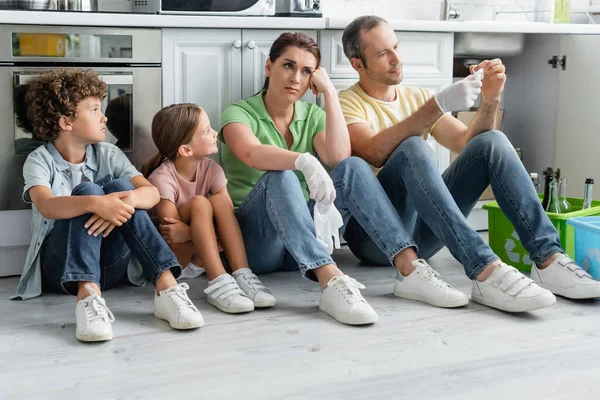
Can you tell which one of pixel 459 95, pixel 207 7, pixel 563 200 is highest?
pixel 207 7

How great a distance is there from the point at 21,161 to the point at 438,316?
1374mm

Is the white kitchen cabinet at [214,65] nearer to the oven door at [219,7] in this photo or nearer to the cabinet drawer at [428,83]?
the oven door at [219,7]

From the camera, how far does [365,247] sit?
291cm

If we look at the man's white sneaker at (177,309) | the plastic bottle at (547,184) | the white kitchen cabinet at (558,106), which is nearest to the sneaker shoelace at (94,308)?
the man's white sneaker at (177,309)

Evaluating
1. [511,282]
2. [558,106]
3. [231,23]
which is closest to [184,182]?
[231,23]

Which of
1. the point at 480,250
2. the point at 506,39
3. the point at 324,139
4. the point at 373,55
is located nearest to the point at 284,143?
the point at 324,139

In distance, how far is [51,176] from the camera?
2.53 m

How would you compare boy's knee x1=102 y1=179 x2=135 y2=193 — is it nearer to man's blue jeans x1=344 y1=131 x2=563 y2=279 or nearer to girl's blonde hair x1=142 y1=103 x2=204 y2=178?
girl's blonde hair x1=142 y1=103 x2=204 y2=178

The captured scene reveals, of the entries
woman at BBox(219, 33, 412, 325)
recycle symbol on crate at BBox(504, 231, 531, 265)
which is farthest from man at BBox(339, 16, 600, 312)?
recycle symbol on crate at BBox(504, 231, 531, 265)

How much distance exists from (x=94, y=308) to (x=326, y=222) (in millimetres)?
676

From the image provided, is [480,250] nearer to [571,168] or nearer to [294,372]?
[294,372]

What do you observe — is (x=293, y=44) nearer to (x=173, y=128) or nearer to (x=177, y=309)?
(x=173, y=128)

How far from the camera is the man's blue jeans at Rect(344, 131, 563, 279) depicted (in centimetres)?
248

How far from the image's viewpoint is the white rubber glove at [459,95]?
2521 mm
